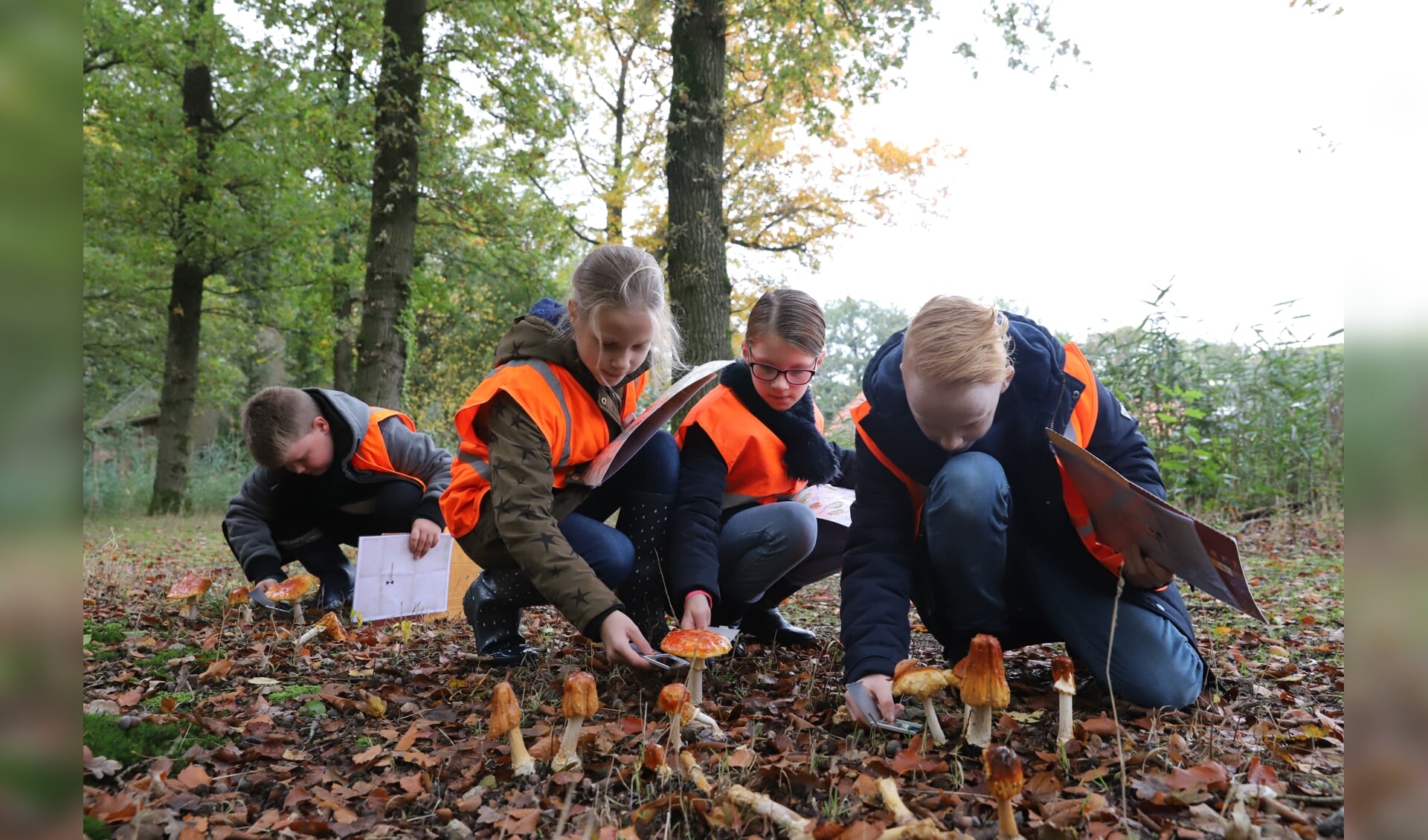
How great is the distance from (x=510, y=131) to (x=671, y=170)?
14.3 feet

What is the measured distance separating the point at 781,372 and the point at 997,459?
934mm

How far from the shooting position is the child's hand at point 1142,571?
2.39 meters

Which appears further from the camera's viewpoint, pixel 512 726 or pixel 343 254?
pixel 343 254

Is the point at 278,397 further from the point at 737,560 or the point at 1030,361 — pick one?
the point at 1030,361

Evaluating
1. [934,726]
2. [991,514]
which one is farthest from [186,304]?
[934,726]

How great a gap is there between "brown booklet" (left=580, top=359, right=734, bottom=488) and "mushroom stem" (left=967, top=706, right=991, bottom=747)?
1456 millimetres

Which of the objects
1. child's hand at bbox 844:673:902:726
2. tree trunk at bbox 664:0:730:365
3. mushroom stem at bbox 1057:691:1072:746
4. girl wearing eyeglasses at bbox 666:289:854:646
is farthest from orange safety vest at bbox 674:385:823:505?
tree trunk at bbox 664:0:730:365

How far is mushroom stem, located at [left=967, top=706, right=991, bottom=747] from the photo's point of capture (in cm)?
215

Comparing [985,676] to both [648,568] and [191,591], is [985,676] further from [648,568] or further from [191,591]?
[191,591]

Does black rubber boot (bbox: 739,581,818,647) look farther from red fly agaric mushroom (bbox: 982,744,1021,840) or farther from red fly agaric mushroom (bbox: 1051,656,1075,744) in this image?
red fly agaric mushroom (bbox: 982,744,1021,840)

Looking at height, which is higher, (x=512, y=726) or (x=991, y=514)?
(x=991, y=514)

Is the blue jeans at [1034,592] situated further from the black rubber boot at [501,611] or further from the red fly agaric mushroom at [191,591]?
the red fly agaric mushroom at [191,591]

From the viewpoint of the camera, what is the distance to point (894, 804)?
175 centimetres

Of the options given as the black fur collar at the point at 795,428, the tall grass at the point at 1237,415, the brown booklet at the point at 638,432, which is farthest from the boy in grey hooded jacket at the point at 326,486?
the tall grass at the point at 1237,415
